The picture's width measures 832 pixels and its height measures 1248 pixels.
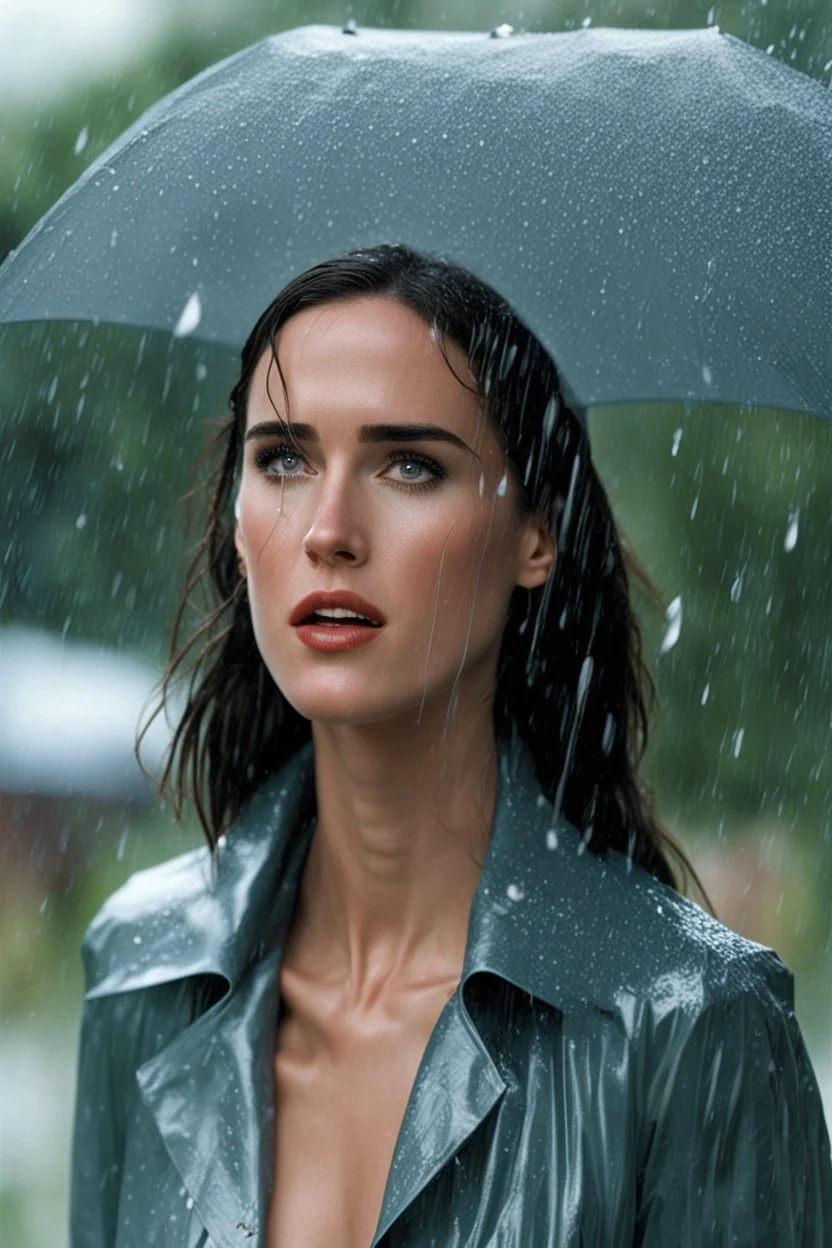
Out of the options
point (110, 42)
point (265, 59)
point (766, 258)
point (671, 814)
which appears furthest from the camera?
point (671, 814)

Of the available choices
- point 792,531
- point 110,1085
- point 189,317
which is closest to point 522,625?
point 189,317

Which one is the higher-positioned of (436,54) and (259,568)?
(436,54)

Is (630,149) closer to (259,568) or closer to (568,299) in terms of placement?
(568,299)

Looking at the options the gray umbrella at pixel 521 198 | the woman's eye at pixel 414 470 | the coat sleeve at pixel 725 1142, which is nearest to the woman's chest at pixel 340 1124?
the coat sleeve at pixel 725 1142

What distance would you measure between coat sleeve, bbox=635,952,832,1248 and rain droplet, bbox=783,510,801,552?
3.74 m

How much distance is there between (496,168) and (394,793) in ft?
2.87

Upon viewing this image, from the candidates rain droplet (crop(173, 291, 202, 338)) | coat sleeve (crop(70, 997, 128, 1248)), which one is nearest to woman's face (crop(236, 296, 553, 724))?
rain droplet (crop(173, 291, 202, 338))

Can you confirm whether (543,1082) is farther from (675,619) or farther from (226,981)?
(675,619)

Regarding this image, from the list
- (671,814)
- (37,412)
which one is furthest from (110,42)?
(671,814)

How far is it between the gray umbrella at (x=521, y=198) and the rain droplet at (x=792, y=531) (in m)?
3.35

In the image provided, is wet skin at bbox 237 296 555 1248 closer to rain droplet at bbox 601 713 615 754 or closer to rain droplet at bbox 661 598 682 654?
rain droplet at bbox 601 713 615 754

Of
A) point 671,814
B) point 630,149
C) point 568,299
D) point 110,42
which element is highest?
point 110,42

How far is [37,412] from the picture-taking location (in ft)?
Answer: 24.4

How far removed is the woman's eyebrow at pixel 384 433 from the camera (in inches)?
106
